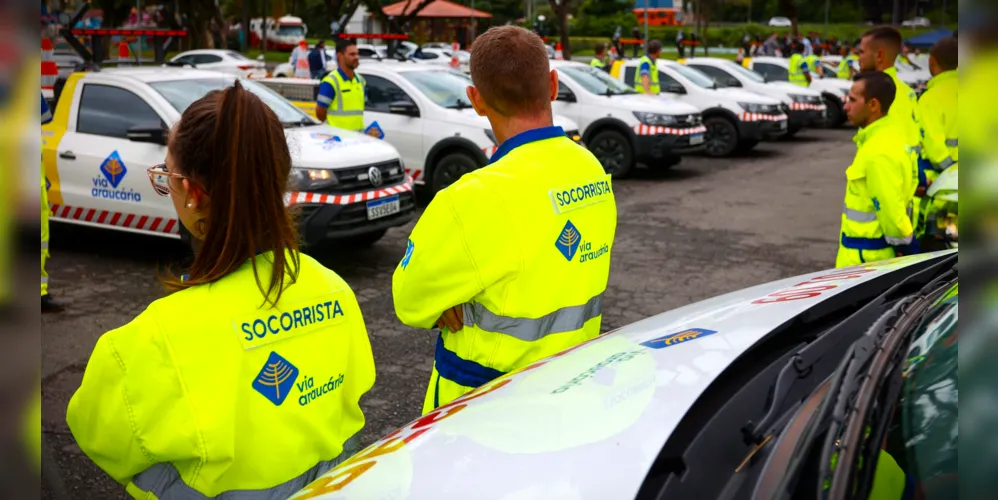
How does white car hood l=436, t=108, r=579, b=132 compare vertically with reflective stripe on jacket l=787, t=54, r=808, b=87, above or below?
below

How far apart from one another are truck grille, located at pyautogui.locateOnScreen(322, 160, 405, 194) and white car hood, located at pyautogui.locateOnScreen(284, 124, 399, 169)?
0.04m

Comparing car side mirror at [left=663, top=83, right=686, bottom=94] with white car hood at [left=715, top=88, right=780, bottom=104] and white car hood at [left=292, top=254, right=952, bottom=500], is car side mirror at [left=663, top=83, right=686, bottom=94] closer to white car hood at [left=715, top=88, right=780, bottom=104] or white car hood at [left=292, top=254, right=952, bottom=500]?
white car hood at [left=715, top=88, right=780, bottom=104]

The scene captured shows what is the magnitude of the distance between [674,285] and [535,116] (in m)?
5.19

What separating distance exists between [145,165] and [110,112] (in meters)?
0.78

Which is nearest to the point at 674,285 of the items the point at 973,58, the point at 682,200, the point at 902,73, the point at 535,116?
the point at 682,200

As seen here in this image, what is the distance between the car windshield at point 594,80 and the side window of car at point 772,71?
7861 mm

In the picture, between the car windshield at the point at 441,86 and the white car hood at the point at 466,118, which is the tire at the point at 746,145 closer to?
the car windshield at the point at 441,86

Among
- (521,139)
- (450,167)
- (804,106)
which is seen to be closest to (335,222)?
(450,167)

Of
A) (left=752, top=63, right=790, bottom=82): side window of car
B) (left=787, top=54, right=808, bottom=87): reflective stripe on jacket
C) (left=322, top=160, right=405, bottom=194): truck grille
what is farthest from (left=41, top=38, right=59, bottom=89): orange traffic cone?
(left=752, top=63, right=790, bottom=82): side window of car

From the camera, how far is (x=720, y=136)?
16.3 m

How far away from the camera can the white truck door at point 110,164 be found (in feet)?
24.7

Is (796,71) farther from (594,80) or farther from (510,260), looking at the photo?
(510,260)

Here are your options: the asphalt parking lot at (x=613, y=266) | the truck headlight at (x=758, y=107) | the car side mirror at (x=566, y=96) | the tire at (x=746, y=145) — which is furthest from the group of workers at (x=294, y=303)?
the tire at (x=746, y=145)

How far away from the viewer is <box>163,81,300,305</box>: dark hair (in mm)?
1813
